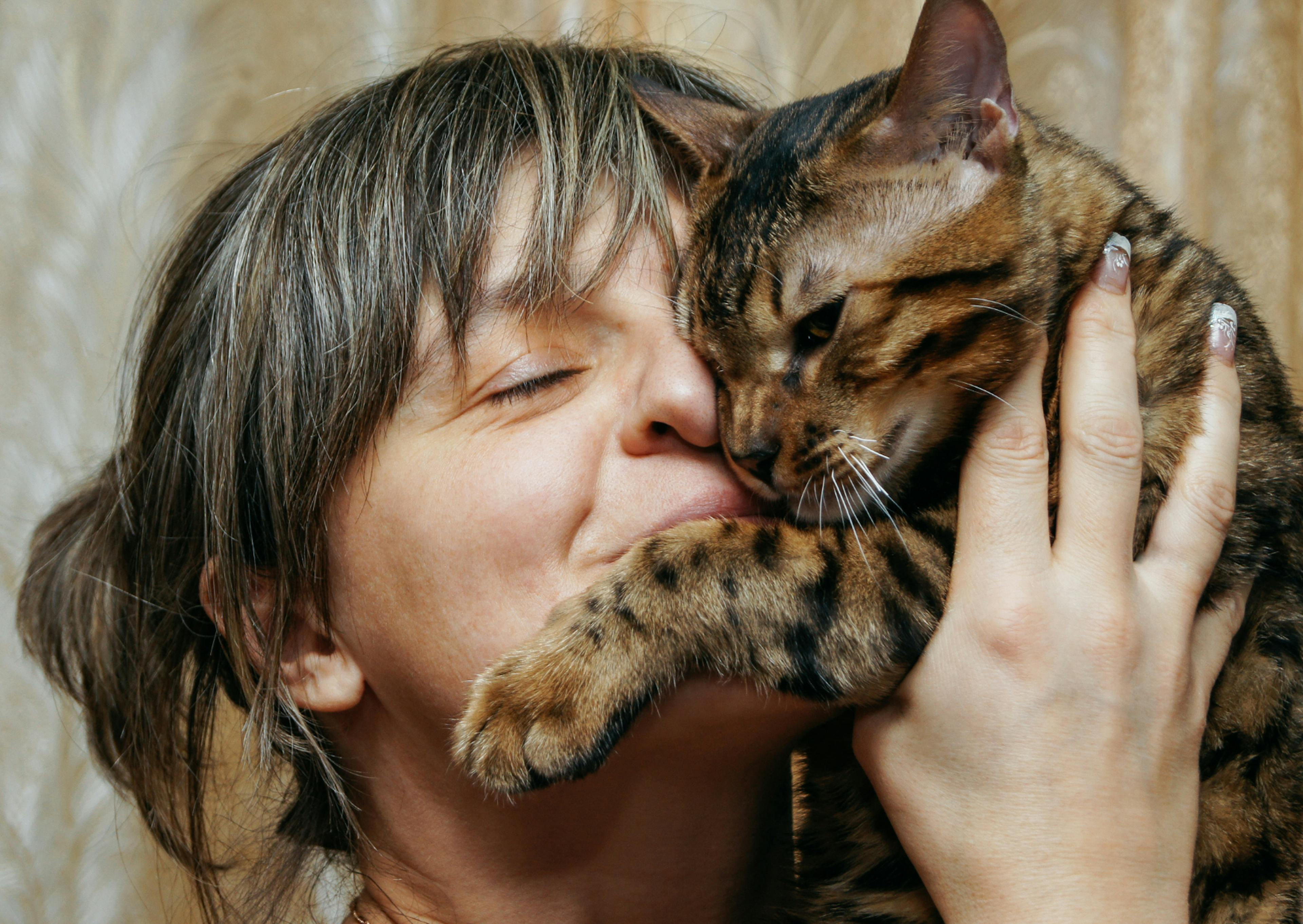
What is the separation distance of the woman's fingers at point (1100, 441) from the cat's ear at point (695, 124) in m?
0.43

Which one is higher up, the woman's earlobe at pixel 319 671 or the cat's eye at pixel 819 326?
the cat's eye at pixel 819 326

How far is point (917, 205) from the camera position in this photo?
36.9 inches

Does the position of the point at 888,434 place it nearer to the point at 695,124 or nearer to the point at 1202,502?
the point at 1202,502

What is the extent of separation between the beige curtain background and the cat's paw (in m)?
1.01

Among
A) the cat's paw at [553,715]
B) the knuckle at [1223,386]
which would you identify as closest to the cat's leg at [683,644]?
the cat's paw at [553,715]

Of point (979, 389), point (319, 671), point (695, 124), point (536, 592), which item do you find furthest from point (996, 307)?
point (319, 671)

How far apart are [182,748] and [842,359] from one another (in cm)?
100

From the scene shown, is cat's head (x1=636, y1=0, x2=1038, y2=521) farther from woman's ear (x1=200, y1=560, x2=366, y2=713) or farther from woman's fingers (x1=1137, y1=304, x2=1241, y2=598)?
woman's ear (x1=200, y1=560, x2=366, y2=713)

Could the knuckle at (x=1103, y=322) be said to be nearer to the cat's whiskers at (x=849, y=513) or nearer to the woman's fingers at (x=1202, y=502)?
the woman's fingers at (x=1202, y=502)

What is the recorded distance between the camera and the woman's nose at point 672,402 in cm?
93

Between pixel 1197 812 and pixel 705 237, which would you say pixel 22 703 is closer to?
pixel 705 237

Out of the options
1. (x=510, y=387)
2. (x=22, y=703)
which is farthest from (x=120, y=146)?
(x=510, y=387)

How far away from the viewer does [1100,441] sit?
92 centimetres

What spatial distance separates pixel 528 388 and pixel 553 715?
331 mm
